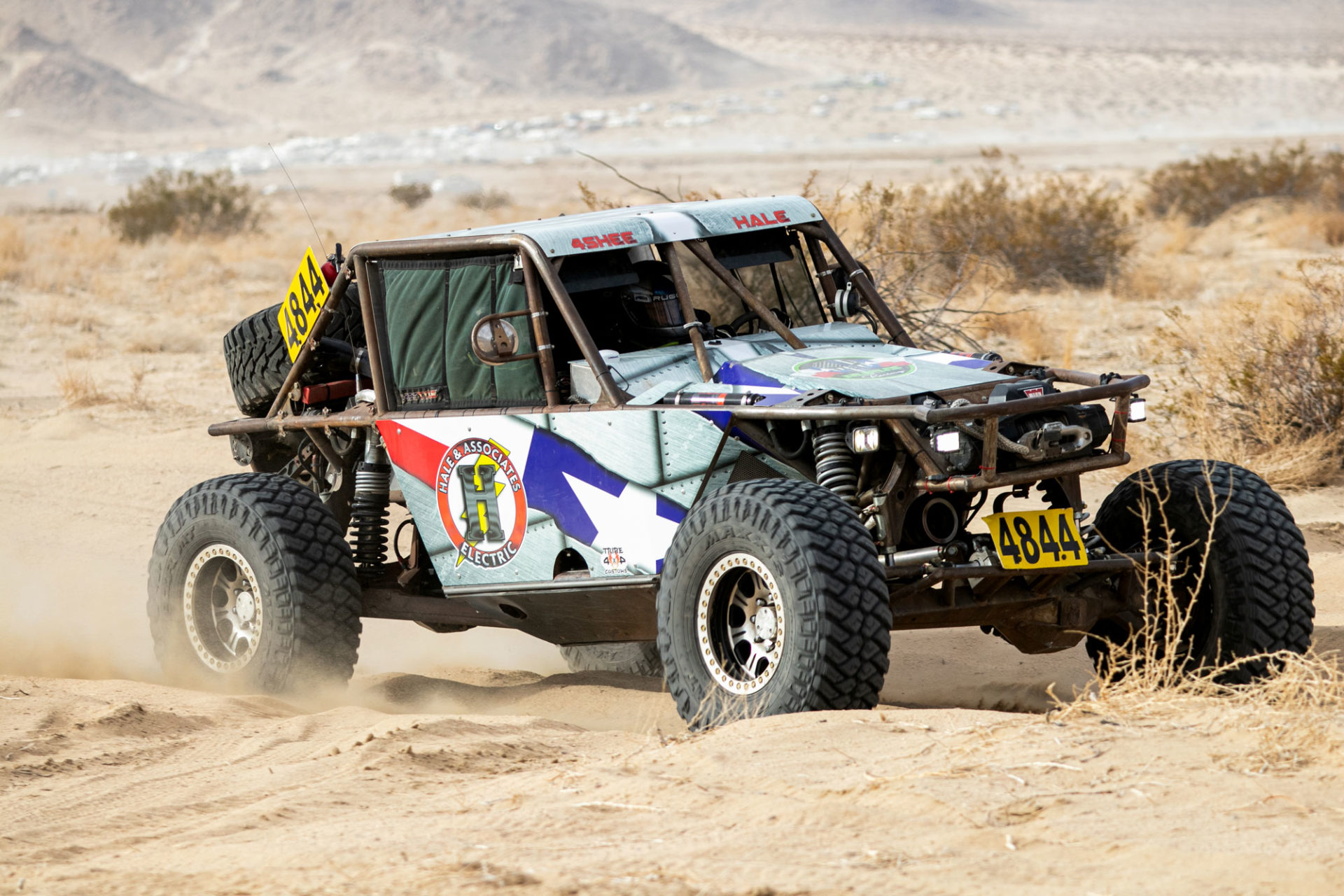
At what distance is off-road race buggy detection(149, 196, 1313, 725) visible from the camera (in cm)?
591

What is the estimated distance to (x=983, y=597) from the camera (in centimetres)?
624

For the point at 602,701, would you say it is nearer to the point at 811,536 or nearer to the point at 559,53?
the point at 811,536

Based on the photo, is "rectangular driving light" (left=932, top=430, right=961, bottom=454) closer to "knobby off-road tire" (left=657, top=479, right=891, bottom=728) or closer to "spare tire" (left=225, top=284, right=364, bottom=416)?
"knobby off-road tire" (left=657, top=479, right=891, bottom=728)

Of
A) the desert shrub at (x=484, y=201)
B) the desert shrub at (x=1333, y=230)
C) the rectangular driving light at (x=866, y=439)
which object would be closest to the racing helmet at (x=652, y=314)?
the rectangular driving light at (x=866, y=439)

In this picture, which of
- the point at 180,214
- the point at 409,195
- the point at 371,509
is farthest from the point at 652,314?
the point at 409,195

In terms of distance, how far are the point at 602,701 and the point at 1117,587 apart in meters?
2.30

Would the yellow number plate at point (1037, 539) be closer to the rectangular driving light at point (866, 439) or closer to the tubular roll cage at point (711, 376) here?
the tubular roll cage at point (711, 376)

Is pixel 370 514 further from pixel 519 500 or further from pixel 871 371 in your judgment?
pixel 871 371

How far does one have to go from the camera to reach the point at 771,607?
19.4 feet

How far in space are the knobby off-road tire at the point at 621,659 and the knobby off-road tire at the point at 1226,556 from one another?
2480 mm

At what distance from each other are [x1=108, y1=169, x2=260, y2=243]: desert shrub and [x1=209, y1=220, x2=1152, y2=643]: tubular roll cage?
26.0 metres

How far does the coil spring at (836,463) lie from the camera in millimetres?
6117

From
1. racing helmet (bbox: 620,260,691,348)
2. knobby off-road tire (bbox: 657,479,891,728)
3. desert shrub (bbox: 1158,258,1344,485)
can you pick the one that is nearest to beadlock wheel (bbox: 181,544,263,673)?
racing helmet (bbox: 620,260,691,348)

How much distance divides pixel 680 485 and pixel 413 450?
1.41 m
